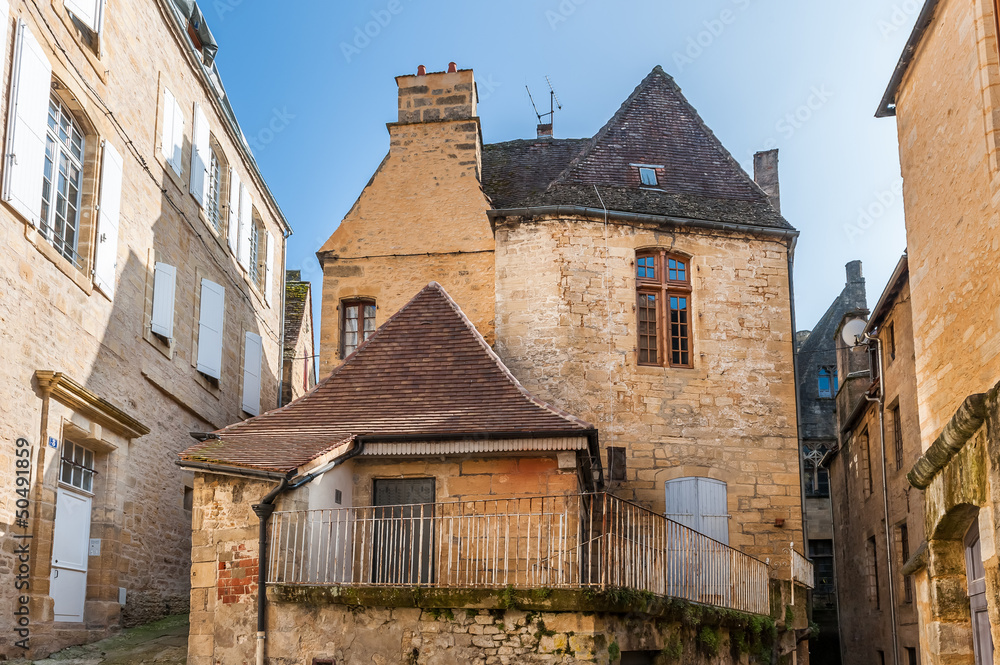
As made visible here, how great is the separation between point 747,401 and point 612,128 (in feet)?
17.3

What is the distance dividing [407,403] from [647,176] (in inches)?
273

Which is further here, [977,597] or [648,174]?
[648,174]

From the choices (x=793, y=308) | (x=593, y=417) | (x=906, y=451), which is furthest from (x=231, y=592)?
(x=906, y=451)

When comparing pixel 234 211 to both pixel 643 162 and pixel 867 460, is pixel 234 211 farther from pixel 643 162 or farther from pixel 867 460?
pixel 867 460

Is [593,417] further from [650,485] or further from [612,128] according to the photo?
[612,128]

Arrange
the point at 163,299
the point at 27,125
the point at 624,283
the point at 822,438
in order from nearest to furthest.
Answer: the point at 27,125
the point at 163,299
the point at 624,283
the point at 822,438

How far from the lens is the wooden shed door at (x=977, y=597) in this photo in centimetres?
820

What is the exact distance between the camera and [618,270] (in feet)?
53.1

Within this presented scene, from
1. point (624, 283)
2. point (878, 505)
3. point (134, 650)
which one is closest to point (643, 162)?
point (624, 283)

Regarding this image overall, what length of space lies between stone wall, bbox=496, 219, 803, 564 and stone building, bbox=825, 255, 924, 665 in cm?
199

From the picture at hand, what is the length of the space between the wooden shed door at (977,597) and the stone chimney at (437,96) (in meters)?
11.9

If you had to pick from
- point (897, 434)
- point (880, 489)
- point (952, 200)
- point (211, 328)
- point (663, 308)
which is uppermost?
point (663, 308)

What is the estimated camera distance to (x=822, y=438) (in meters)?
29.0

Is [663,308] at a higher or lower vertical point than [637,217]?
lower
